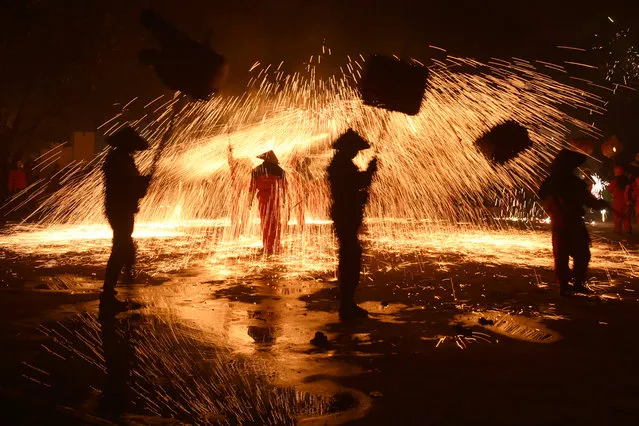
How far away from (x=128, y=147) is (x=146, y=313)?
176 centimetres

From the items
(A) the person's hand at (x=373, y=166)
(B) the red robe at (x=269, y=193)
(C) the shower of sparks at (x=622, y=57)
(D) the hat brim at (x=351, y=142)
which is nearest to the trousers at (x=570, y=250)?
(A) the person's hand at (x=373, y=166)

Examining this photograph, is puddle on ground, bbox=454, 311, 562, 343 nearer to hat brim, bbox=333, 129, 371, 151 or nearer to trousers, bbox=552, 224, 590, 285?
trousers, bbox=552, 224, 590, 285

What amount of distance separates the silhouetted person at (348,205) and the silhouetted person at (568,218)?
8.71 ft

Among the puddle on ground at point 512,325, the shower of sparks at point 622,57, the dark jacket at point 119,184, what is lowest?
the puddle on ground at point 512,325

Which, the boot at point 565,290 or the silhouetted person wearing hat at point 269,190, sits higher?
the silhouetted person wearing hat at point 269,190

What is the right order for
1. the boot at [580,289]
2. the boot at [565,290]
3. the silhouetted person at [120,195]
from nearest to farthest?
the silhouetted person at [120,195] → the boot at [565,290] → the boot at [580,289]

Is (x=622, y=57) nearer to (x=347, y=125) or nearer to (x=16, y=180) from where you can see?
(x=347, y=125)

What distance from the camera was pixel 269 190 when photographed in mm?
10703

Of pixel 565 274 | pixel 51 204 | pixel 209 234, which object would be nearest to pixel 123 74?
pixel 51 204

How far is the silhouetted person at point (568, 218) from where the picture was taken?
7.14m

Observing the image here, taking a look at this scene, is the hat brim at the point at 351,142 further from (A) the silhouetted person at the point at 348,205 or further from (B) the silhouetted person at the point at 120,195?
(B) the silhouetted person at the point at 120,195

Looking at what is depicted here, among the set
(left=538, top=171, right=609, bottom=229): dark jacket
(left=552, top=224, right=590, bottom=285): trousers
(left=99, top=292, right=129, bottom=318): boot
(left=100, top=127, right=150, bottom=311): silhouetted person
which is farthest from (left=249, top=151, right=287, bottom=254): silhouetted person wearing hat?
(left=552, top=224, right=590, bottom=285): trousers

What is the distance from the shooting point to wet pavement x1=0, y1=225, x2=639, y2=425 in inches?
136

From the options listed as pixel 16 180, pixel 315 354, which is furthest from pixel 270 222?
pixel 16 180
